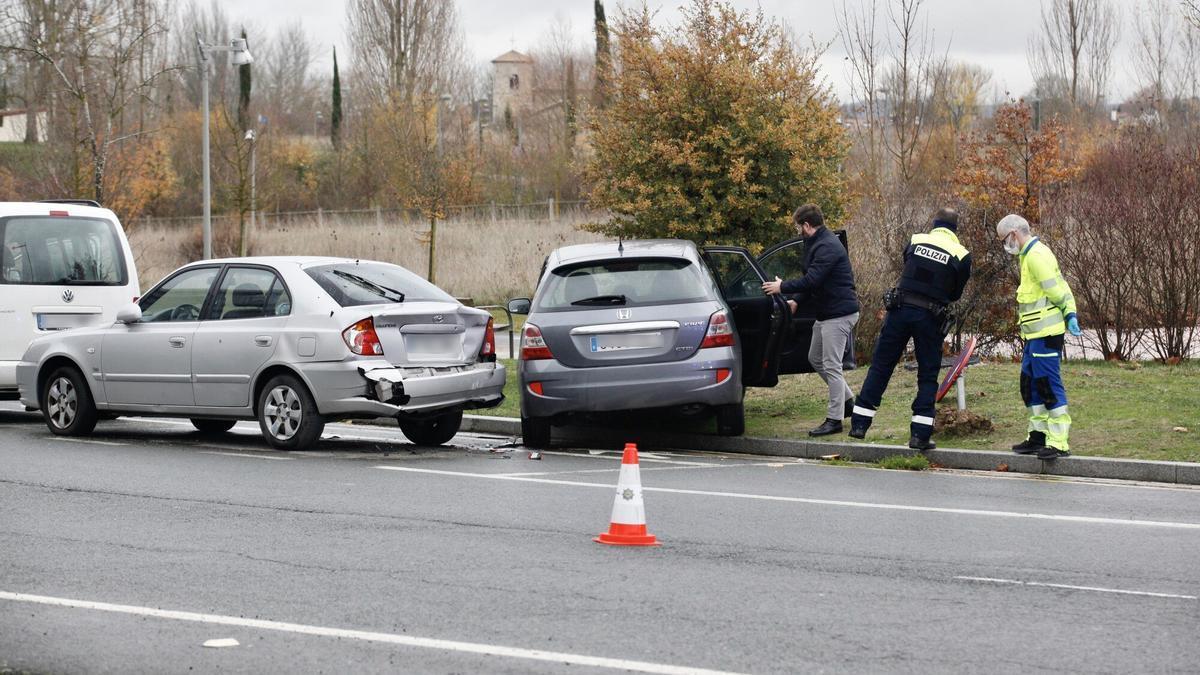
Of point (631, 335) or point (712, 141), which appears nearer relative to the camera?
point (631, 335)

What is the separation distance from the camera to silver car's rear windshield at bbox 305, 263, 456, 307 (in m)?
11.9

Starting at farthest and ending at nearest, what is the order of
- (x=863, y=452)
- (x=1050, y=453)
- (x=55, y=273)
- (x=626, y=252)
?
(x=55, y=273), (x=626, y=252), (x=863, y=452), (x=1050, y=453)

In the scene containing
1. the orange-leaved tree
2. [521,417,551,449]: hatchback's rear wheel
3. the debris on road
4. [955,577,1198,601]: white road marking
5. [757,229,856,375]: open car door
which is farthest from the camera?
the orange-leaved tree

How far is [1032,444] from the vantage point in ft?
36.0

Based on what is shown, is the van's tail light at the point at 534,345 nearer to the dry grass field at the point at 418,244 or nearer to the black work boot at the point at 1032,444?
the black work boot at the point at 1032,444

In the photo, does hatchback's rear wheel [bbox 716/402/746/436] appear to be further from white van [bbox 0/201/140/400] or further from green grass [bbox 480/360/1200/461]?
white van [bbox 0/201/140/400]

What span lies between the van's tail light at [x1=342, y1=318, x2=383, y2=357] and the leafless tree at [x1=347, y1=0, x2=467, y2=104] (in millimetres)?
50077

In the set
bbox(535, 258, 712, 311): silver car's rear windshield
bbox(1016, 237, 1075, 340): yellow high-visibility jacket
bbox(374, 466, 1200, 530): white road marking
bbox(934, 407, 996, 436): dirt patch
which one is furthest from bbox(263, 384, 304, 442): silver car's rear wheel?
bbox(1016, 237, 1075, 340): yellow high-visibility jacket

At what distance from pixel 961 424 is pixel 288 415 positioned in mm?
5579

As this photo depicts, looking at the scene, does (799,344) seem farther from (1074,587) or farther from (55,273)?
(55,273)

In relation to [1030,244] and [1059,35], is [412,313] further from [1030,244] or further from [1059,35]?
[1059,35]

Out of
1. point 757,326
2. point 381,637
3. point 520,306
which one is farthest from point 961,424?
point 381,637

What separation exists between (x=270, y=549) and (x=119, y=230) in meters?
8.72

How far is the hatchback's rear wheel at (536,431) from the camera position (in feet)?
39.7
